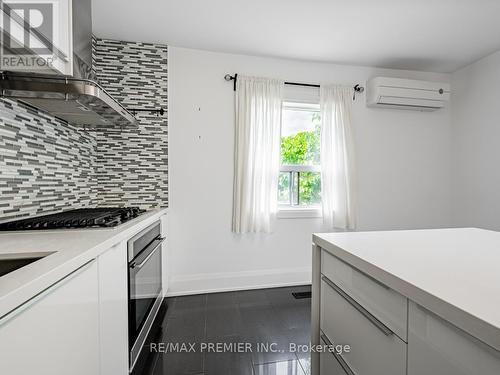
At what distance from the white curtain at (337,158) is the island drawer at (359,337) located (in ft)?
5.67

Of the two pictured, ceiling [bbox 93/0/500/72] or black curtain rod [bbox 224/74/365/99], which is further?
black curtain rod [bbox 224/74/365/99]

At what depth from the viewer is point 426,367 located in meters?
0.56

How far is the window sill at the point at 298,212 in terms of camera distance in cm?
270

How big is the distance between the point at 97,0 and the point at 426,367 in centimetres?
271

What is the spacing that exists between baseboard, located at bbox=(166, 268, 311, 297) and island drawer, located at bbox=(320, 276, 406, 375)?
5.07 ft

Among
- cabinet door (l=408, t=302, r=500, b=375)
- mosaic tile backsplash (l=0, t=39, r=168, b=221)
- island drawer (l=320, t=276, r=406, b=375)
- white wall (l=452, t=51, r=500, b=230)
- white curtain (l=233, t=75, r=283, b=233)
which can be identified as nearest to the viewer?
cabinet door (l=408, t=302, r=500, b=375)

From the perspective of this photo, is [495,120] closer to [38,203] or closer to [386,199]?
[386,199]

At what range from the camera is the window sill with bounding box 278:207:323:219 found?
2695mm

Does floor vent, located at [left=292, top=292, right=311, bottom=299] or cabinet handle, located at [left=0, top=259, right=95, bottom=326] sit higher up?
cabinet handle, located at [left=0, top=259, right=95, bottom=326]

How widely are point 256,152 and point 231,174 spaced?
360 millimetres

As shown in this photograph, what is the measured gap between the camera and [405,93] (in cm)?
270

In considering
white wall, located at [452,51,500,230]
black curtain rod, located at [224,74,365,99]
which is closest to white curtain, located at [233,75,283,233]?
black curtain rod, located at [224,74,365,99]

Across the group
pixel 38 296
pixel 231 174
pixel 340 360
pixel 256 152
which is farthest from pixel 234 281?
pixel 38 296

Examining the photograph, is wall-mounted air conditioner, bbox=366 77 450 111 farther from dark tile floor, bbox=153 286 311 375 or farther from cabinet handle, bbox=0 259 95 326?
cabinet handle, bbox=0 259 95 326
